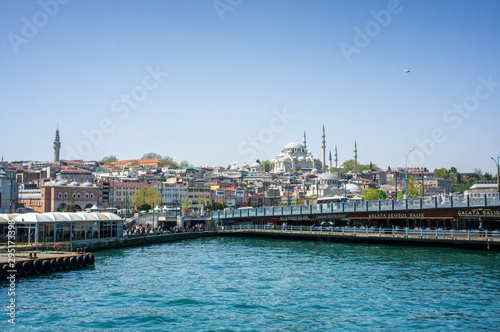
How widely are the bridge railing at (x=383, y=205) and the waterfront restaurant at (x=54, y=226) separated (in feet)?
58.8

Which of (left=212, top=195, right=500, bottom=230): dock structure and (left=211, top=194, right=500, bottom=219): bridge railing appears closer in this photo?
(left=211, top=194, right=500, bottom=219): bridge railing

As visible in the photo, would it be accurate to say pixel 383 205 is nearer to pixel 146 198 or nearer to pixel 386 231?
pixel 386 231

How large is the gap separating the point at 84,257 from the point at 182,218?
29115 mm

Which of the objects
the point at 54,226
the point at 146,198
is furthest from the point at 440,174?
the point at 54,226

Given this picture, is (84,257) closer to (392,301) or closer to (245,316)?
(245,316)

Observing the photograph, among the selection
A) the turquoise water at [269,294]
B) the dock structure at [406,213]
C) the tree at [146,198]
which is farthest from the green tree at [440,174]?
the turquoise water at [269,294]

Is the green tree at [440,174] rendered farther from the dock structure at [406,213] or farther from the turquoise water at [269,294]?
the turquoise water at [269,294]

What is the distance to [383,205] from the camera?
129 ft

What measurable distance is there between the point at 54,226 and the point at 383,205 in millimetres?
23437

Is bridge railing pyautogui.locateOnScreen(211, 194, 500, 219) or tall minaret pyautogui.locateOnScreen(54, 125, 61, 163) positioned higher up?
tall minaret pyautogui.locateOnScreen(54, 125, 61, 163)

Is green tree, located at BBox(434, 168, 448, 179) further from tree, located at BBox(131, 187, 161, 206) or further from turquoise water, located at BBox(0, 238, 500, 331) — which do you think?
turquoise water, located at BBox(0, 238, 500, 331)

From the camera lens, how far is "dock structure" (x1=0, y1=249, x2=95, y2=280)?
69.6ft

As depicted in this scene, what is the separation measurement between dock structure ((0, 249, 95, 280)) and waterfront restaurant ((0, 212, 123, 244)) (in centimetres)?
373

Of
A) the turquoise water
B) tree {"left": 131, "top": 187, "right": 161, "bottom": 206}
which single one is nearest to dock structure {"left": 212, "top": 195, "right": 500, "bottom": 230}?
the turquoise water
